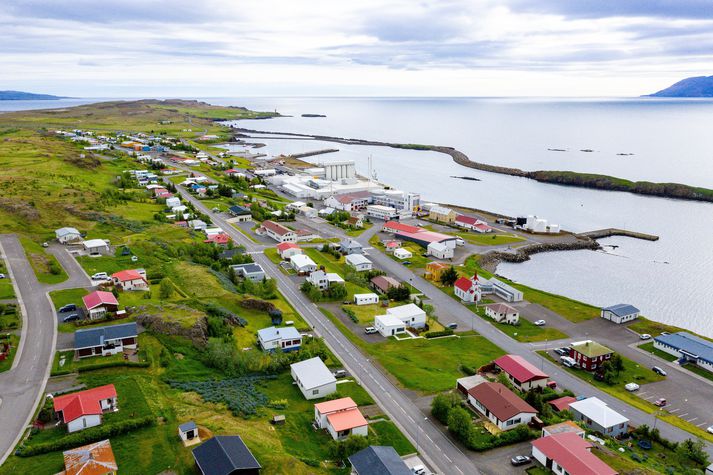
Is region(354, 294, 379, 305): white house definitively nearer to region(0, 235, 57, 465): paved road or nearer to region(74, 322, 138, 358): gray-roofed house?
region(74, 322, 138, 358): gray-roofed house

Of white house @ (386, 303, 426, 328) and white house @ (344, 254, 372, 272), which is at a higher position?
white house @ (344, 254, 372, 272)

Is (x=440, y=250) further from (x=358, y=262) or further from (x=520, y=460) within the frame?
(x=520, y=460)

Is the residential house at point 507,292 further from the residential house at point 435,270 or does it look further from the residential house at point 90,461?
the residential house at point 90,461

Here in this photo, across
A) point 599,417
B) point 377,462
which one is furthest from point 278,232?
point 377,462

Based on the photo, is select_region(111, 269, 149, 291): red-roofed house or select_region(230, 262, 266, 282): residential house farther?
select_region(230, 262, 266, 282): residential house

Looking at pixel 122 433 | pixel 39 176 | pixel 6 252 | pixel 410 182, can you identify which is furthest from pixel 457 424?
pixel 410 182

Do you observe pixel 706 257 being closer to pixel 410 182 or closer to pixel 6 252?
pixel 410 182

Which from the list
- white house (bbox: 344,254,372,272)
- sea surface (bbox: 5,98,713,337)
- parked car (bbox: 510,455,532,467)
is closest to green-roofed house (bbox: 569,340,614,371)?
parked car (bbox: 510,455,532,467)
